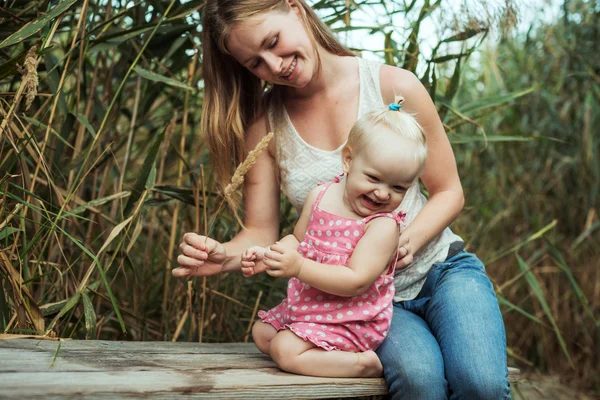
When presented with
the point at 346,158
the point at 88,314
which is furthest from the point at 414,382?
the point at 88,314

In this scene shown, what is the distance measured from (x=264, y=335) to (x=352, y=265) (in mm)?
330

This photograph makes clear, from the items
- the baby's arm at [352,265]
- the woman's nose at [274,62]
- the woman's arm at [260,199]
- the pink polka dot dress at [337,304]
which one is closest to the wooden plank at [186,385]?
the pink polka dot dress at [337,304]

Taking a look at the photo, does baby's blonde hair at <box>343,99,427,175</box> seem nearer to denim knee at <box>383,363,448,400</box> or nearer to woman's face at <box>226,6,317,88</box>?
woman's face at <box>226,6,317,88</box>

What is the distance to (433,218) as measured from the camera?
1.97m

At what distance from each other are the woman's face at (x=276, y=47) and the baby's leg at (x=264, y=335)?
62 cm

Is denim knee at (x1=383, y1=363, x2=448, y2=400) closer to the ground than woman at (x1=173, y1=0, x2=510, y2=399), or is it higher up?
closer to the ground

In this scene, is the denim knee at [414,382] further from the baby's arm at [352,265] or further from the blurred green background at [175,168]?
the blurred green background at [175,168]

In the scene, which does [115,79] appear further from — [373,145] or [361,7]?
[373,145]

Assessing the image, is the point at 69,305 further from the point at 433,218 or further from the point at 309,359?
the point at 433,218

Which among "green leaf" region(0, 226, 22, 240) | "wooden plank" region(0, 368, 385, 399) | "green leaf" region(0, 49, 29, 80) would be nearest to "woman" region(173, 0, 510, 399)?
"wooden plank" region(0, 368, 385, 399)

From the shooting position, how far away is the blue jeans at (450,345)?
169 centimetres

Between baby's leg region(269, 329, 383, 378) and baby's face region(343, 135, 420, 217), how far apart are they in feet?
1.06

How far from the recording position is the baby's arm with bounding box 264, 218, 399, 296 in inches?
61.1

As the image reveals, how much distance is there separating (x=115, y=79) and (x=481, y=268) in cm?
132
